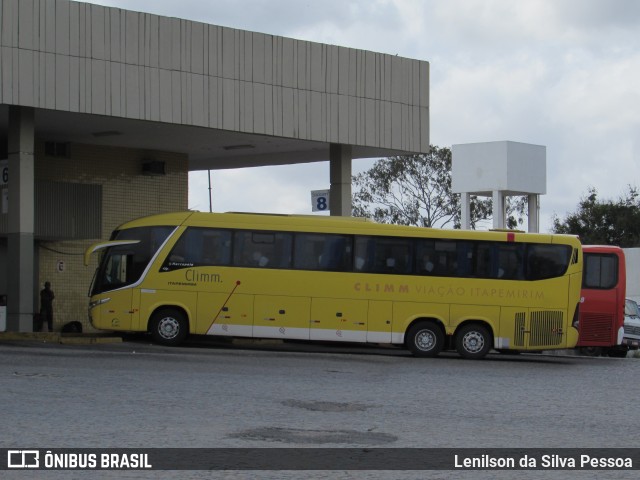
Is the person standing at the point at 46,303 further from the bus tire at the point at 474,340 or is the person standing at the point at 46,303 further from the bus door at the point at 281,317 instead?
the bus tire at the point at 474,340

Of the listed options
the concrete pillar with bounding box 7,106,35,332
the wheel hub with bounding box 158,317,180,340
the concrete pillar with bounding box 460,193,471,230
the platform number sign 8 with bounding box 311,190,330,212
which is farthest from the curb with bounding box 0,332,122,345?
the concrete pillar with bounding box 460,193,471,230

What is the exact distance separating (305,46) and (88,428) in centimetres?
2120

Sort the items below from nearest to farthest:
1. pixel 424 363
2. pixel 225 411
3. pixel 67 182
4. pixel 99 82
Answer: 1. pixel 225 411
2. pixel 424 363
3. pixel 99 82
4. pixel 67 182

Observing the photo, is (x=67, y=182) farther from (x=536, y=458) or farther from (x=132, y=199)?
(x=536, y=458)

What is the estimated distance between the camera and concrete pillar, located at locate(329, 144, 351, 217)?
3450 cm

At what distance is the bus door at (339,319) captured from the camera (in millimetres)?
27562

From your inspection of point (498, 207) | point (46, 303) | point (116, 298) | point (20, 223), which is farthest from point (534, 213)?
point (20, 223)

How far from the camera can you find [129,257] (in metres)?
27.7

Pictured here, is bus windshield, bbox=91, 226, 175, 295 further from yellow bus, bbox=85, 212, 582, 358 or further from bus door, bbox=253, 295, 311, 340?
bus door, bbox=253, 295, 311, 340

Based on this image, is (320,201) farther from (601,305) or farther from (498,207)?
(498,207)

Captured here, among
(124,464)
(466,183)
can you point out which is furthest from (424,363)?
(466,183)

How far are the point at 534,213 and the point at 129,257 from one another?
2564 centimetres

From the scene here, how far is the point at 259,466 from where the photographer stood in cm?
1026

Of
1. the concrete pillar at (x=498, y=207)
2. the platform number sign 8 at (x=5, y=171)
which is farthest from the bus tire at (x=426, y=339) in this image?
the concrete pillar at (x=498, y=207)
